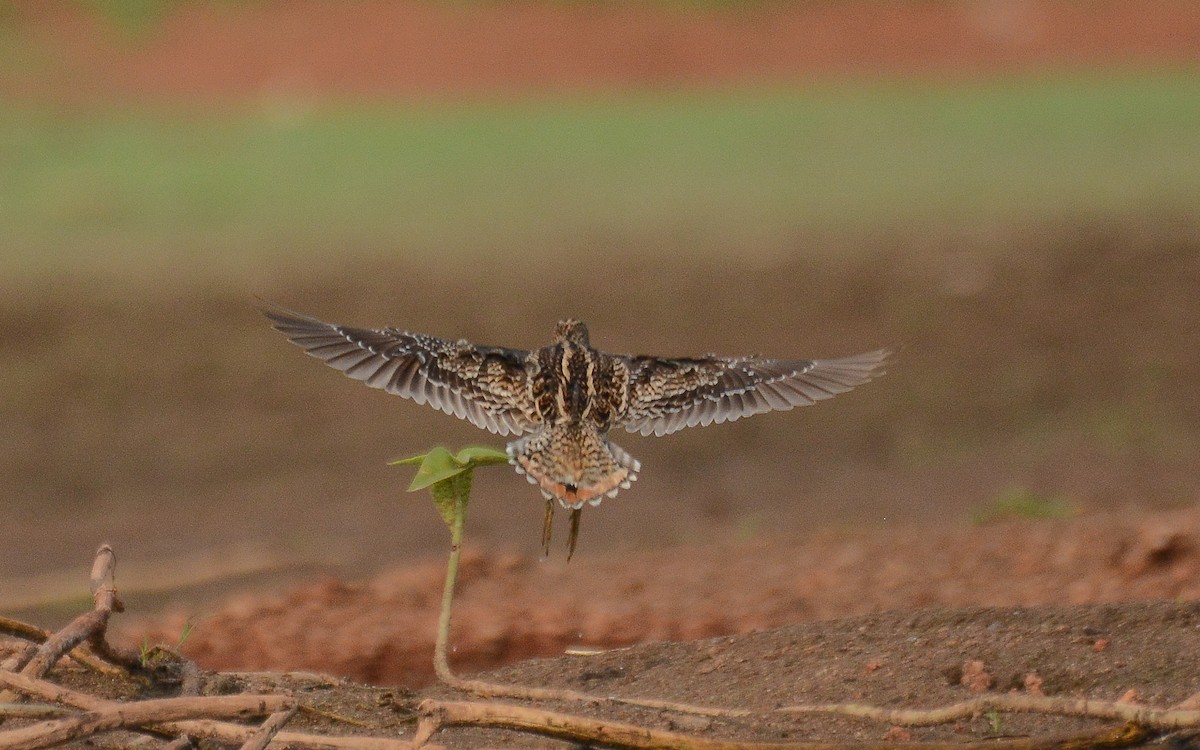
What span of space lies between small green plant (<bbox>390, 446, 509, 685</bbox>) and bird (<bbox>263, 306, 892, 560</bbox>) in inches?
20.7

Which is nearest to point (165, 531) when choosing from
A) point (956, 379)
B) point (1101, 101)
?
point (956, 379)

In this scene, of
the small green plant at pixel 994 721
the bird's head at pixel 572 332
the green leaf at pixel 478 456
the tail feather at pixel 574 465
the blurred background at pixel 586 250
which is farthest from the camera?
the blurred background at pixel 586 250

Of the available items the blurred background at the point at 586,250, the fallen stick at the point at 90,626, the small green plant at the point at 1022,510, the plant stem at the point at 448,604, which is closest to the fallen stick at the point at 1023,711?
the plant stem at the point at 448,604

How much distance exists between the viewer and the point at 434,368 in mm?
5496

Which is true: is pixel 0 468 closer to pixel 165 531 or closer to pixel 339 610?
pixel 165 531

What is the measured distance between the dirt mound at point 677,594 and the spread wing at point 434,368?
1.21 m

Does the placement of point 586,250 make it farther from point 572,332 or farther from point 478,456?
point 478,456

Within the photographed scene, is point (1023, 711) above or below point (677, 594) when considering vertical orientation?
below

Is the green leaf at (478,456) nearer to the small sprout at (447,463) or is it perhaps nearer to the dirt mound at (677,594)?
the small sprout at (447,463)

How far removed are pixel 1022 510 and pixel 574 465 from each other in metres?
3.51

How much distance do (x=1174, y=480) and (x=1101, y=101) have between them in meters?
11.2

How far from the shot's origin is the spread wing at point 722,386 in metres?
5.39

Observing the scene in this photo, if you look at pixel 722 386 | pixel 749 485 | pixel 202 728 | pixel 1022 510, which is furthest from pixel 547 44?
pixel 202 728

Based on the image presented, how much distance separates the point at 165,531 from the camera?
9586 mm
